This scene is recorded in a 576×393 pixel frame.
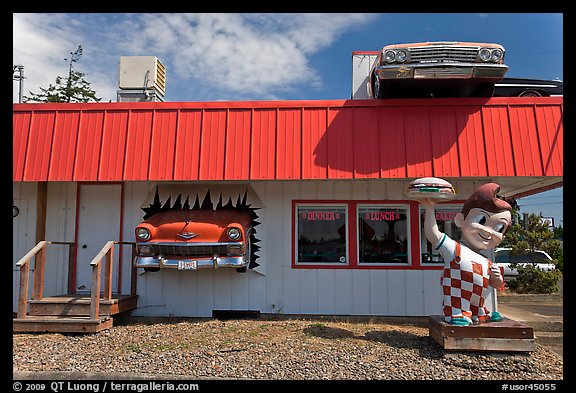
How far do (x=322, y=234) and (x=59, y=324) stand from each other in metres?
5.07

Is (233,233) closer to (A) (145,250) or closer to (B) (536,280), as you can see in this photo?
(A) (145,250)

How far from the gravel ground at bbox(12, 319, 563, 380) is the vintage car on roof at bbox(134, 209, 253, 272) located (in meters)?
1.17

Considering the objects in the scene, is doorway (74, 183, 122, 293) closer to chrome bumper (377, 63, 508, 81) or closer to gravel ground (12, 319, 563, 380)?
gravel ground (12, 319, 563, 380)

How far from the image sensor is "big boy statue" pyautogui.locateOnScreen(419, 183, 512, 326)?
680 cm

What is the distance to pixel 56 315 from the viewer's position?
825 cm

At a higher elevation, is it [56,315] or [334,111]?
[334,111]

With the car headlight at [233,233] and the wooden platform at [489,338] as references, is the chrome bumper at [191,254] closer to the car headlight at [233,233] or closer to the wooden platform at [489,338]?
the car headlight at [233,233]

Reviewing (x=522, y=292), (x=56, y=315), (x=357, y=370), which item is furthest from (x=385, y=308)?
(x=522, y=292)

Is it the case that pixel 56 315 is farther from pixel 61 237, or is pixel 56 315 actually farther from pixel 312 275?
pixel 312 275

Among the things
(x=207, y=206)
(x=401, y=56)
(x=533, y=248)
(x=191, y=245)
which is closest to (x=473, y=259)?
(x=401, y=56)

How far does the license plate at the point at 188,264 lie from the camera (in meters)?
8.27

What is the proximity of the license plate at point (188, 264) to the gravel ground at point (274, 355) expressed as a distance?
1093mm

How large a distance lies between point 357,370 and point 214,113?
18.5 feet

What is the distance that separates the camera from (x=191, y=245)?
327 inches
